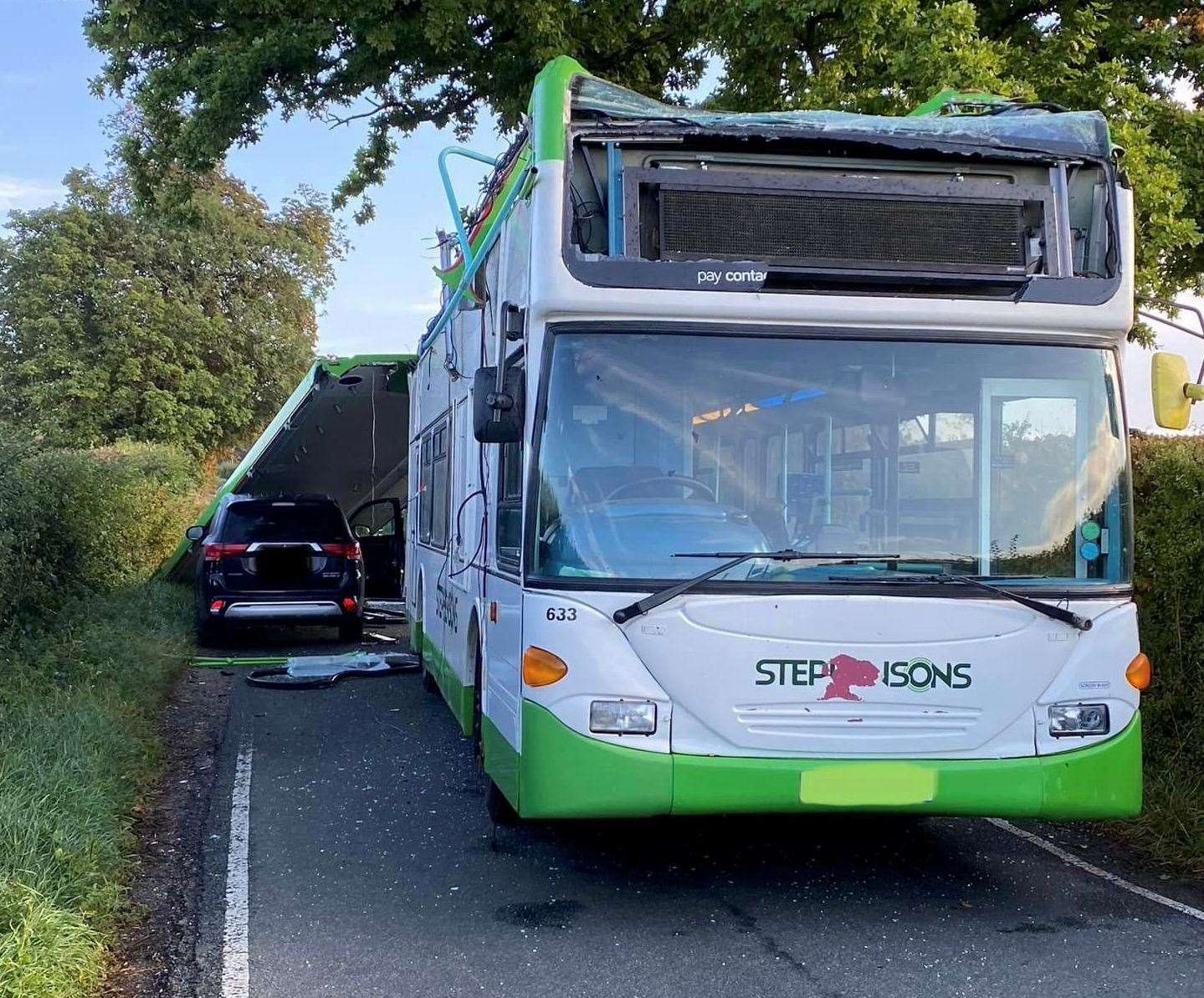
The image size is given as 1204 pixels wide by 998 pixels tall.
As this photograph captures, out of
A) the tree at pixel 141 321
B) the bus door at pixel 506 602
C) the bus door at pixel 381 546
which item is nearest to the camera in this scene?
the bus door at pixel 506 602

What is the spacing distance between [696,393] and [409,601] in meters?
7.18

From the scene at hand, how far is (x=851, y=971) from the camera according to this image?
4742 millimetres

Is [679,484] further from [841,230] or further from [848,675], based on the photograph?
[841,230]

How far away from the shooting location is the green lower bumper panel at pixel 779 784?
4895mm

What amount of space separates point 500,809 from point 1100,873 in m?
2.95

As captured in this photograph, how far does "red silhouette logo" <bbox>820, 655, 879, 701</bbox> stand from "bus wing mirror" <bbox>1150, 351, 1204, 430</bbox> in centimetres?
171

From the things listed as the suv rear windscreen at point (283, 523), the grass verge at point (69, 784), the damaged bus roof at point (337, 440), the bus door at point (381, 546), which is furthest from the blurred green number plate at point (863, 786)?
the bus door at point (381, 546)

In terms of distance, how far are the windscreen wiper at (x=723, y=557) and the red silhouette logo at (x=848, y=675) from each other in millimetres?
404

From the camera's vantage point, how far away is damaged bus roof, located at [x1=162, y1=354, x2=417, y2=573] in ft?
44.3

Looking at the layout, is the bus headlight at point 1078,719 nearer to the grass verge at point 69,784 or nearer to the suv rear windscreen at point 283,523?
the grass verge at point 69,784

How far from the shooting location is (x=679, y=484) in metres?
5.04

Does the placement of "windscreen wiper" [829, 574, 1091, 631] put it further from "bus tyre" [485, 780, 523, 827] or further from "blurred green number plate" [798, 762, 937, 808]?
"bus tyre" [485, 780, 523, 827]

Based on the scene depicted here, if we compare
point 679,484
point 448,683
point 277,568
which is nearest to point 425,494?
point 448,683

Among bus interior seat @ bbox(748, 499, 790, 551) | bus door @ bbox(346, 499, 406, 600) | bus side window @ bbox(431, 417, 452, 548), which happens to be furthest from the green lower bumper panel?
bus door @ bbox(346, 499, 406, 600)
